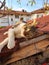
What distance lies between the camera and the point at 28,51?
5309 mm

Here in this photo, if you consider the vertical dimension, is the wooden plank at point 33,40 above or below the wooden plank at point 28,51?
above

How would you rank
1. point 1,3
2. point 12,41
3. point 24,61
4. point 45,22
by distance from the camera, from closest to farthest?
point 12,41, point 24,61, point 45,22, point 1,3

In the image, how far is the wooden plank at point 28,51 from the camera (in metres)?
5.21

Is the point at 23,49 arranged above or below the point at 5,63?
above

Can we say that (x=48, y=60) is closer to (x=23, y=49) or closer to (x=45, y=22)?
(x=23, y=49)

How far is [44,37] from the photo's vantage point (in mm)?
5172

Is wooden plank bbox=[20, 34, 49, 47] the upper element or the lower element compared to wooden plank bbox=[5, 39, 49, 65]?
upper

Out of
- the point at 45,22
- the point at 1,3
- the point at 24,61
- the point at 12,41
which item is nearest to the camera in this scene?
the point at 12,41

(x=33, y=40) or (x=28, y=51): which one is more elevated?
(x=33, y=40)

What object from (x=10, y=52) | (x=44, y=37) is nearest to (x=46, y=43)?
(x=44, y=37)

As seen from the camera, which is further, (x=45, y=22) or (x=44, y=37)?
(x=45, y=22)

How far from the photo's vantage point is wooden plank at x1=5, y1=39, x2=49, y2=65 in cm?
521

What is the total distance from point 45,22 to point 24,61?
1.05 metres

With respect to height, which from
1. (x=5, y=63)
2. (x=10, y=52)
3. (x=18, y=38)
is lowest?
(x=5, y=63)
